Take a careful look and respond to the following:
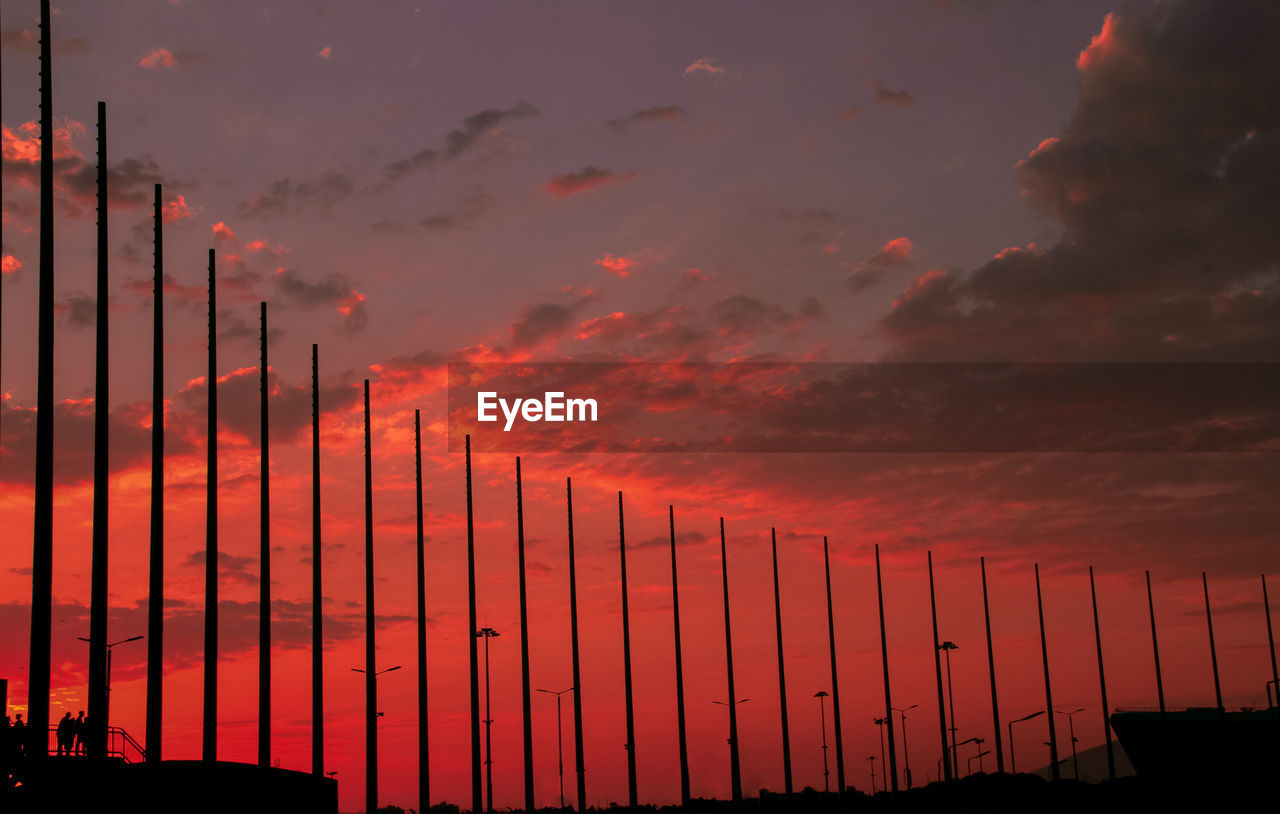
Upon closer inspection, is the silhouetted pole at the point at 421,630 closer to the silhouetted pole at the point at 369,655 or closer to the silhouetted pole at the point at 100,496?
the silhouetted pole at the point at 369,655

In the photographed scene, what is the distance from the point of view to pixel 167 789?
38.8m

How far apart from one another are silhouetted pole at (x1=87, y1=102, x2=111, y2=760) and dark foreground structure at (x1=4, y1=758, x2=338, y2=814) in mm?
1212

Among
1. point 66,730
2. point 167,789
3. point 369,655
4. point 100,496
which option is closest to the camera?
point 100,496

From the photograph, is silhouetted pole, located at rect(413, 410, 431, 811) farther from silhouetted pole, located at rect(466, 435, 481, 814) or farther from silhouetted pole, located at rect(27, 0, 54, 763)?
silhouetted pole, located at rect(27, 0, 54, 763)

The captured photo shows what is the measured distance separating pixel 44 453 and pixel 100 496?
4.16 meters

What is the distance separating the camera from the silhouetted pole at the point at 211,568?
3878cm

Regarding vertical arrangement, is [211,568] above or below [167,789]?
above

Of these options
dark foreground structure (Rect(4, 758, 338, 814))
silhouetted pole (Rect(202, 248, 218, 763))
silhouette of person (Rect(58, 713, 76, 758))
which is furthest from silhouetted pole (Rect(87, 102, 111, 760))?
silhouette of person (Rect(58, 713, 76, 758))

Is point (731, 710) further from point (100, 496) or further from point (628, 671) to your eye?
point (100, 496)

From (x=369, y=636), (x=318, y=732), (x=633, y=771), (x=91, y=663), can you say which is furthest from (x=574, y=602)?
(x=91, y=663)

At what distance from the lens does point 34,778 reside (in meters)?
29.2

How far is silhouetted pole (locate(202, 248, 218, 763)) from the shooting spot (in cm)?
3878

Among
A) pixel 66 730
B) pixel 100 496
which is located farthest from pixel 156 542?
pixel 66 730

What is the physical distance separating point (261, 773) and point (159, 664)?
9.81m
